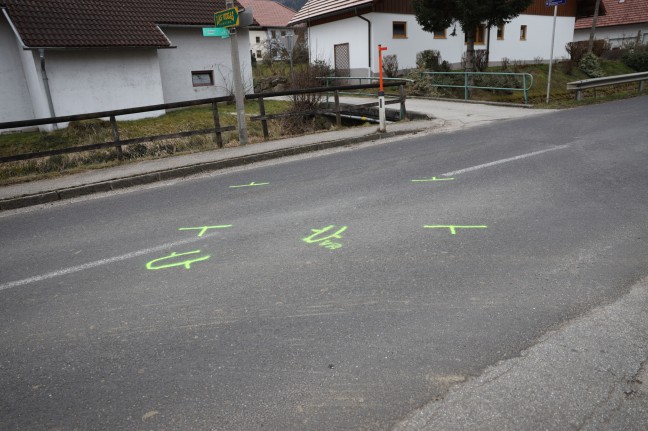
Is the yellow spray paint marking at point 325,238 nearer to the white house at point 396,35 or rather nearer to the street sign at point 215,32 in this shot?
the street sign at point 215,32

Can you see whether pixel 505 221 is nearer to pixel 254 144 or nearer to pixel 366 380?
pixel 366 380

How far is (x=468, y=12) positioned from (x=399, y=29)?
24.3 ft

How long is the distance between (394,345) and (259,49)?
67708 mm

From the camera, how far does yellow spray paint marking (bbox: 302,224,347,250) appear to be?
4754 mm

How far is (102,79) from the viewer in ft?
62.0

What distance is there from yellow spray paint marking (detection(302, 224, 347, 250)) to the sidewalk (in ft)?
15.7

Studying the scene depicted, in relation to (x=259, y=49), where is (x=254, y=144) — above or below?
below

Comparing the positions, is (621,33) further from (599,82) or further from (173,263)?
(173,263)

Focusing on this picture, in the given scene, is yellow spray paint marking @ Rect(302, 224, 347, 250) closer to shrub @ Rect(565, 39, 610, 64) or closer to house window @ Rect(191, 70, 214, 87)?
house window @ Rect(191, 70, 214, 87)

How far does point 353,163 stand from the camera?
8.94m

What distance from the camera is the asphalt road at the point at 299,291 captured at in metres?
2.64

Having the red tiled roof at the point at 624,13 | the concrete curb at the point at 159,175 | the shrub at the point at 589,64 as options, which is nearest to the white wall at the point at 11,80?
the concrete curb at the point at 159,175

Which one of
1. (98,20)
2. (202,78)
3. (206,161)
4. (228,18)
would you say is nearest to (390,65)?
(202,78)

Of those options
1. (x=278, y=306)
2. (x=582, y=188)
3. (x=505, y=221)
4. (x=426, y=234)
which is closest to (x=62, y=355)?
(x=278, y=306)
